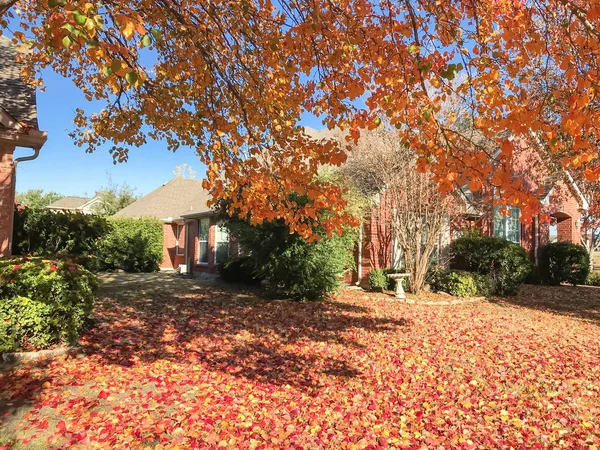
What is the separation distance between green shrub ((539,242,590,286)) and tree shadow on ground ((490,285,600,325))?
22.6 inches

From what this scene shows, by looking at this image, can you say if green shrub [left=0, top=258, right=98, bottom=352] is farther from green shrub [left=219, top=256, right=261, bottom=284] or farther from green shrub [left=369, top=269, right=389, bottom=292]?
green shrub [left=369, top=269, right=389, bottom=292]

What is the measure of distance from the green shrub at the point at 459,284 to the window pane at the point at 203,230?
406 inches

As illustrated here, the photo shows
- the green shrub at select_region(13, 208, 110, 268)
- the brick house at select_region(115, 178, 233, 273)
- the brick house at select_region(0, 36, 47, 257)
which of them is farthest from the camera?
the brick house at select_region(115, 178, 233, 273)

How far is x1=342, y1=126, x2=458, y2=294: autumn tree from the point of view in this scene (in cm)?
1163

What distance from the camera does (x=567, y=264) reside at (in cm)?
1578

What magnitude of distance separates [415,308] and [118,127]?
7768mm

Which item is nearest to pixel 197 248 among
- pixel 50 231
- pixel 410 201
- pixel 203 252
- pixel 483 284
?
pixel 203 252

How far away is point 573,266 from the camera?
15.8 m

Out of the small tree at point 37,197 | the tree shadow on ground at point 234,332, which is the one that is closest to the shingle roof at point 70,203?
the small tree at point 37,197

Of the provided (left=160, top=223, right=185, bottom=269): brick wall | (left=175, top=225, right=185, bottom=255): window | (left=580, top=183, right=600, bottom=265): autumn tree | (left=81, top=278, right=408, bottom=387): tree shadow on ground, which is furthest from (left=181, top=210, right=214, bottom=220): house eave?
(left=580, top=183, right=600, bottom=265): autumn tree

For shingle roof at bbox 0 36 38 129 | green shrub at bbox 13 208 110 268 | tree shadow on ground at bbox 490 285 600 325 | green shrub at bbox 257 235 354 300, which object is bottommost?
tree shadow on ground at bbox 490 285 600 325

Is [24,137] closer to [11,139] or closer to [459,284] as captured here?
[11,139]

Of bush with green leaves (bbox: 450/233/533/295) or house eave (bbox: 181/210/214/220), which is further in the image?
house eave (bbox: 181/210/214/220)

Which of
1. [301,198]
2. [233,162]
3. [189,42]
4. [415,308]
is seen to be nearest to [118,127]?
[189,42]
